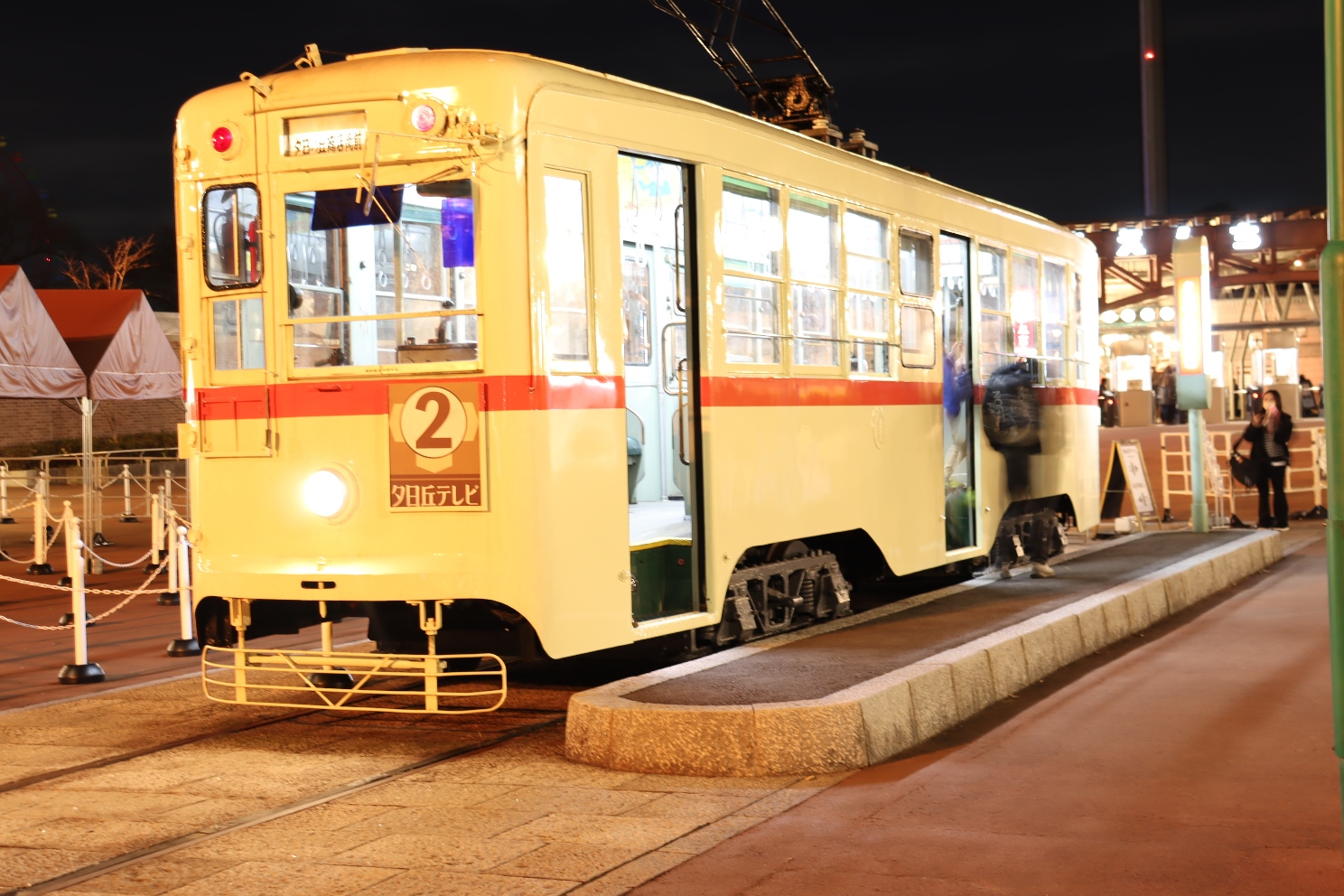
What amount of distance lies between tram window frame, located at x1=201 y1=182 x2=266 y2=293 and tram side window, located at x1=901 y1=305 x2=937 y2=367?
520 cm

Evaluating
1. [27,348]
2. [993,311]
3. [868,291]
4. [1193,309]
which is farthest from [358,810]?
[1193,309]

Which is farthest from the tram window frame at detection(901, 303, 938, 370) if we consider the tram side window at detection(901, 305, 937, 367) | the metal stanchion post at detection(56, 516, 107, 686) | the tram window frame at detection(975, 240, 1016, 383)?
the metal stanchion post at detection(56, 516, 107, 686)

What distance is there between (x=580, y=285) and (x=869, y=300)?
11.4ft

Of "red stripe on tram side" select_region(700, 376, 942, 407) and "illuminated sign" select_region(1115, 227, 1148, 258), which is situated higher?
"illuminated sign" select_region(1115, 227, 1148, 258)

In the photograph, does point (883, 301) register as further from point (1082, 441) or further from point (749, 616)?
point (1082, 441)

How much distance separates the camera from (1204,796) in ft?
21.9

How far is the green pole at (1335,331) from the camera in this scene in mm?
4250

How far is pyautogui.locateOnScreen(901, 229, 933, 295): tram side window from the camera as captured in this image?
11867mm

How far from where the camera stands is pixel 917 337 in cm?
1208

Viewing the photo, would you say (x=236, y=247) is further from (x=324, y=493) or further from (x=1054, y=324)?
(x=1054, y=324)

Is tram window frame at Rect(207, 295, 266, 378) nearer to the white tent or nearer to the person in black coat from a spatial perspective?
the white tent

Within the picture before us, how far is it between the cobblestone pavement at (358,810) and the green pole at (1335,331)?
2607 mm

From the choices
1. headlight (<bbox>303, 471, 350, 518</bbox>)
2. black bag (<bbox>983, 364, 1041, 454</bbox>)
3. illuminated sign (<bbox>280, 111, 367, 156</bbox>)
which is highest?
illuminated sign (<bbox>280, 111, 367, 156</bbox>)

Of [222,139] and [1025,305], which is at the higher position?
[222,139]
